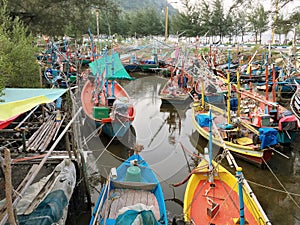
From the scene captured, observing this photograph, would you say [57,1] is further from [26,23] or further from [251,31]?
[251,31]

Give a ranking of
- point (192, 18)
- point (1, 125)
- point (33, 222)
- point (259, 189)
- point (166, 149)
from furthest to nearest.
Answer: point (192, 18)
point (166, 149)
point (259, 189)
point (1, 125)
point (33, 222)

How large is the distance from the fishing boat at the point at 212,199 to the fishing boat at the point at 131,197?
2.45 feet

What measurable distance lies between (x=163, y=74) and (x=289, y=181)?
20765mm

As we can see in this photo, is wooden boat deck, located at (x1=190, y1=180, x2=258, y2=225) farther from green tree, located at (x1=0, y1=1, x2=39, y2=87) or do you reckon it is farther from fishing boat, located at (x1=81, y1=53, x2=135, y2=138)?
green tree, located at (x1=0, y1=1, x2=39, y2=87)

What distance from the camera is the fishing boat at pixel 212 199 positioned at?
6.51 metres

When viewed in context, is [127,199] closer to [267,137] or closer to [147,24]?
[267,137]

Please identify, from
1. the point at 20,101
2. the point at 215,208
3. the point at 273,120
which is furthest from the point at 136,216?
the point at 273,120

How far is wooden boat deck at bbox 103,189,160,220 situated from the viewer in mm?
6969

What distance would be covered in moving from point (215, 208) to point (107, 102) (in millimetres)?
8136

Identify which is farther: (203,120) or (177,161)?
(203,120)

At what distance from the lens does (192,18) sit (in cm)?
4650

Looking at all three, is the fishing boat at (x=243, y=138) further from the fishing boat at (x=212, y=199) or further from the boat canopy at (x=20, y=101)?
the boat canopy at (x=20, y=101)

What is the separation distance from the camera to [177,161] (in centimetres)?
1120

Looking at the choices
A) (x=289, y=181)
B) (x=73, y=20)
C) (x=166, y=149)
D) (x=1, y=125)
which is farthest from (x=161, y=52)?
(x=1, y=125)
